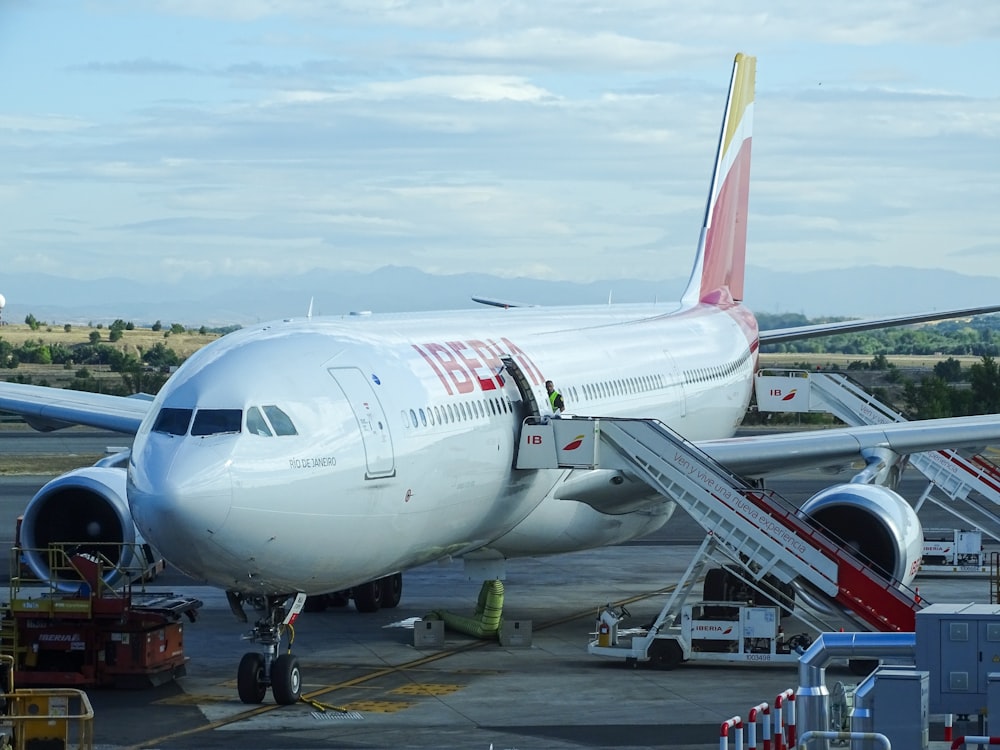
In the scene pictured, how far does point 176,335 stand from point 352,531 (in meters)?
135

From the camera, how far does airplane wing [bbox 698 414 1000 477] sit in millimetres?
22344

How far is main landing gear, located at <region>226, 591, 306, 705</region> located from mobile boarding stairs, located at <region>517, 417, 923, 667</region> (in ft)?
13.2

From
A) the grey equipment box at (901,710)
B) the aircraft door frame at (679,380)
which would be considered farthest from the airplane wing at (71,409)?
the grey equipment box at (901,710)

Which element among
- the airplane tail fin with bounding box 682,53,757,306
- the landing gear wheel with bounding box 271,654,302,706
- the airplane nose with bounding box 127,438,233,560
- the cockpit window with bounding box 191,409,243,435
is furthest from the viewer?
the airplane tail fin with bounding box 682,53,757,306

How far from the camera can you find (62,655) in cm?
1886

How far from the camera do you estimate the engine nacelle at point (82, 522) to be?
20500mm

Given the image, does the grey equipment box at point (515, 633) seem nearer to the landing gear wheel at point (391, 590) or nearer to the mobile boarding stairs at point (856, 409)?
the landing gear wheel at point (391, 590)

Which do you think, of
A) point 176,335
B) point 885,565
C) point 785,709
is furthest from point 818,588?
point 176,335

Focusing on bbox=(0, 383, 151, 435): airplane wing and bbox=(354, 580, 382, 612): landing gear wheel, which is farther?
bbox=(354, 580, 382, 612): landing gear wheel

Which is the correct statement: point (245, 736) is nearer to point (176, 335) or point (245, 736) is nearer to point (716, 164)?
point (716, 164)

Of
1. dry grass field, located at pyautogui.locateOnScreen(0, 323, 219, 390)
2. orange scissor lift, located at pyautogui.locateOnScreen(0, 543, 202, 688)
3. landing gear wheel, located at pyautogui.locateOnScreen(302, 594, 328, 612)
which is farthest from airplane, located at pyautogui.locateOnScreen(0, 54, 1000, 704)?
dry grass field, located at pyautogui.locateOnScreen(0, 323, 219, 390)

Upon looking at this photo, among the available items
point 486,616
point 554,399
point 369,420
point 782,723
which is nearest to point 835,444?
point 554,399

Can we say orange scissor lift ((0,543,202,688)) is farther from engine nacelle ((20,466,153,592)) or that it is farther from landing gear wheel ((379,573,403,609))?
landing gear wheel ((379,573,403,609))

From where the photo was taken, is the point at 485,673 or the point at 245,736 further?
the point at 485,673
